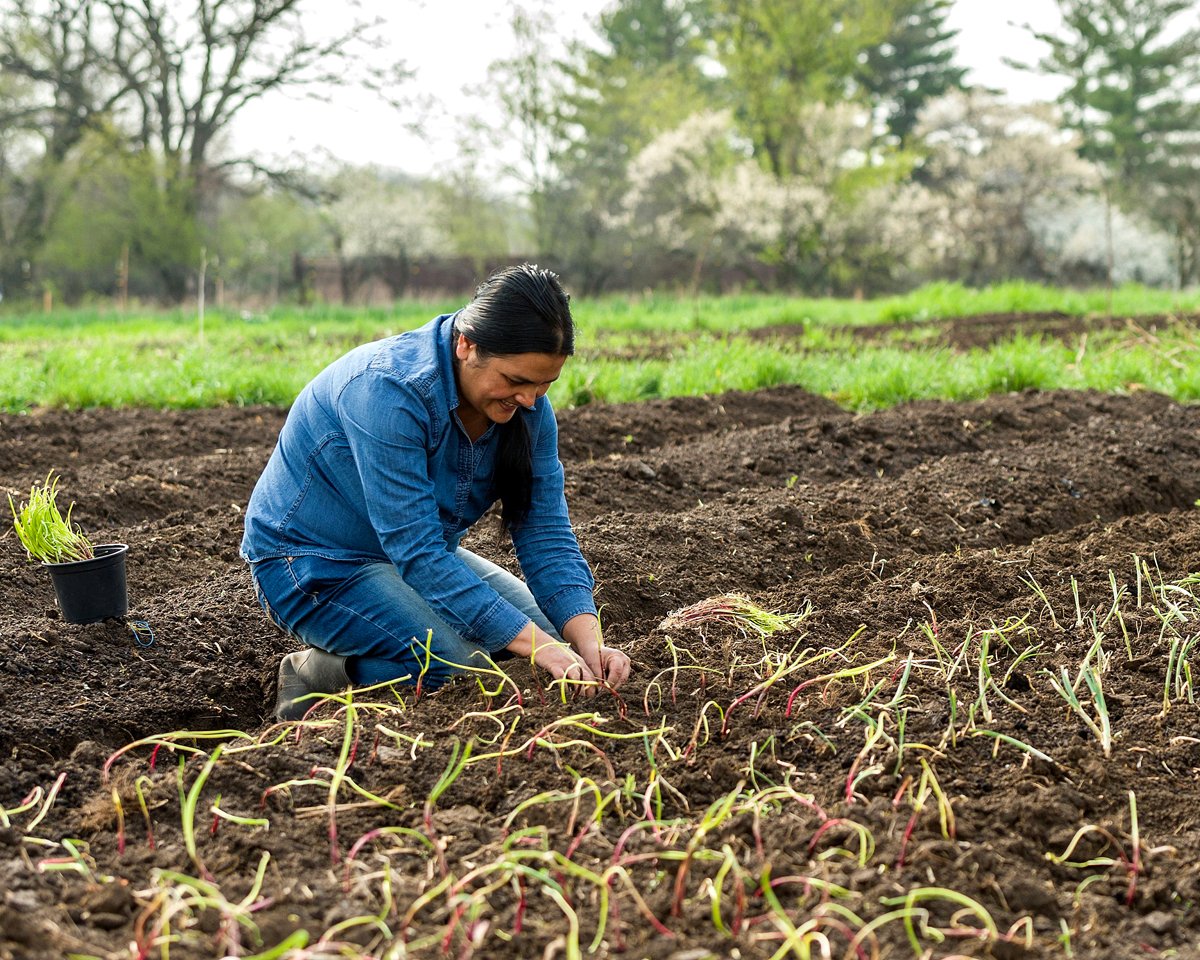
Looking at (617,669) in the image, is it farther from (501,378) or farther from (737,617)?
(501,378)

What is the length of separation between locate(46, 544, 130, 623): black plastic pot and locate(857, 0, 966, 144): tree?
113 feet

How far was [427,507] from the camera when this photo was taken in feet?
9.00

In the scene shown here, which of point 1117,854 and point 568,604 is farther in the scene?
point 568,604

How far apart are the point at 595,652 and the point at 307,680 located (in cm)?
85

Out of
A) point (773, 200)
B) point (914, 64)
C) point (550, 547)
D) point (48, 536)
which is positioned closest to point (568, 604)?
point (550, 547)

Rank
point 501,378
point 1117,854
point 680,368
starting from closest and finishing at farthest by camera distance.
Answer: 1. point 1117,854
2. point 501,378
3. point 680,368

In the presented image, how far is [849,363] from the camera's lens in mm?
8625

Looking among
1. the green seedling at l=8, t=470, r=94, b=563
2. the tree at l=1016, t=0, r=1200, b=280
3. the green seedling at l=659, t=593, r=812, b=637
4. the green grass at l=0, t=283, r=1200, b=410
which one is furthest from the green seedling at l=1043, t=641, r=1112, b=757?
the tree at l=1016, t=0, r=1200, b=280

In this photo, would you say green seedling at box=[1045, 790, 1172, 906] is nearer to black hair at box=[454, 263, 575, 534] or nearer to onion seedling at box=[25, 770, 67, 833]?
black hair at box=[454, 263, 575, 534]

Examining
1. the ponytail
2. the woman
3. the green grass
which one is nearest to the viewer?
the woman

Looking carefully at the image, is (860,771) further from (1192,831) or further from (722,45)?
(722,45)

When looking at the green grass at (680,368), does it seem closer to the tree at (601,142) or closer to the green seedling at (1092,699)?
the green seedling at (1092,699)

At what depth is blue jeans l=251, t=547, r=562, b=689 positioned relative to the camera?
3.00 meters

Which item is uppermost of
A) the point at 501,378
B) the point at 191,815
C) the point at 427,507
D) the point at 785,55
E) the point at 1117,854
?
the point at 785,55
